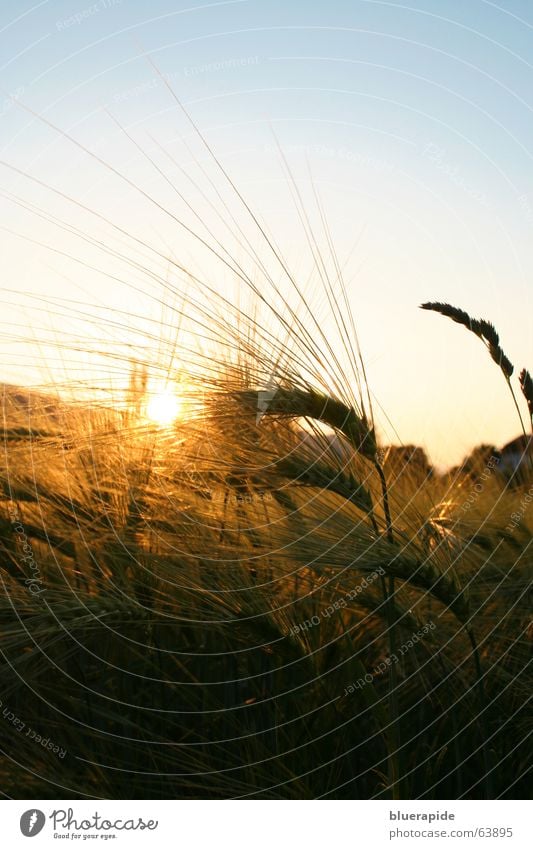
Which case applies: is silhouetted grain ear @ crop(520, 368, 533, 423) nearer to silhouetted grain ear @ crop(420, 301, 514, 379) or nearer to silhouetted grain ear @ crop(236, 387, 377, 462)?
silhouetted grain ear @ crop(420, 301, 514, 379)

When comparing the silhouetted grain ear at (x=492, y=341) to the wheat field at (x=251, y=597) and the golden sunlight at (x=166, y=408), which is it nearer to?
the wheat field at (x=251, y=597)

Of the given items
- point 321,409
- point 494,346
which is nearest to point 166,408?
point 321,409

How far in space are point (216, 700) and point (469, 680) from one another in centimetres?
74

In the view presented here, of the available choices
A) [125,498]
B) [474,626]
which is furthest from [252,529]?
[474,626]

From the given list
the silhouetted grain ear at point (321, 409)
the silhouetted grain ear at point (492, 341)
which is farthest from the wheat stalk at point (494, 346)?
the silhouetted grain ear at point (321, 409)

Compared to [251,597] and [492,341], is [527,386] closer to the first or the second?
[492,341]

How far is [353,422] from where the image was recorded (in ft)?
6.61

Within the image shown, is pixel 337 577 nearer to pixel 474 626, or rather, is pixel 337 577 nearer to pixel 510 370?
pixel 474 626

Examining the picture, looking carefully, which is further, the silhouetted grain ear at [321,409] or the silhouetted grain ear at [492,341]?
the silhouetted grain ear at [492,341]
